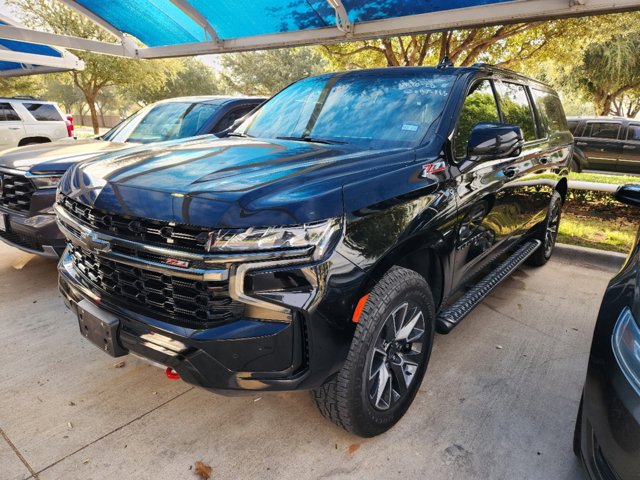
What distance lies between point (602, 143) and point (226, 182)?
1439 cm

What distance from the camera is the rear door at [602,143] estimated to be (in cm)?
1285

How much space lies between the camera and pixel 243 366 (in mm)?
1757

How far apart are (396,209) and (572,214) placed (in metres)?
6.70

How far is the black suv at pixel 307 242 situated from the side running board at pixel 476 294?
0.02m

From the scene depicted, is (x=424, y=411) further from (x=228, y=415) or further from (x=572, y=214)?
(x=572, y=214)

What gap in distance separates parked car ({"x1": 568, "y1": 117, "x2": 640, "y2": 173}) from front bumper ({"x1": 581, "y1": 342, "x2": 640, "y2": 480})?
12935 mm

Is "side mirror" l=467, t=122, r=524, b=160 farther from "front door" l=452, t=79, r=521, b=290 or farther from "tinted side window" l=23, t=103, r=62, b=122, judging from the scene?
"tinted side window" l=23, t=103, r=62, b=122

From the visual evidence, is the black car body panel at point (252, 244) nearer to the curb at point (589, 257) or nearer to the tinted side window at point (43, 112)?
the curb at point (589, 257)

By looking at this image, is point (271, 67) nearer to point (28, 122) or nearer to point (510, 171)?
point (28, 122)

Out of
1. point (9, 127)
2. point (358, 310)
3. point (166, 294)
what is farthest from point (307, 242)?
point (9, 127)

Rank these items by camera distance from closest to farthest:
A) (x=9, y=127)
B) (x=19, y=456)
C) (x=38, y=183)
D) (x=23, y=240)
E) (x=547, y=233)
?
(x=19, y=456) → (x=38, y=183) → (x=23, y=240) → (x=547, y=233) → (x=9, y=127)

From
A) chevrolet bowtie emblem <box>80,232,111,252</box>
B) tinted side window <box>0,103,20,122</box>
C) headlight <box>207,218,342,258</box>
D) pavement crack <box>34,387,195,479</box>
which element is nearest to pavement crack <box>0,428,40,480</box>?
pavement crack <box>34,387,195,479</box>

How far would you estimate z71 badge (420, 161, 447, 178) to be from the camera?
7.65ft

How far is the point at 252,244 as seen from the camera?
5.51 feet
